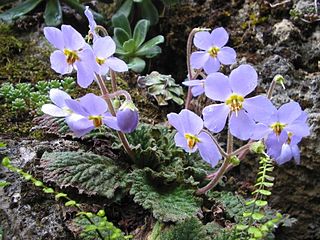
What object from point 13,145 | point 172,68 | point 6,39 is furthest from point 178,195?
point 6,39

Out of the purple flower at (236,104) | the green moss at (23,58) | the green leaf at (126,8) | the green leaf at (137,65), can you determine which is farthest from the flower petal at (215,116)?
the green leaf at (126,8)

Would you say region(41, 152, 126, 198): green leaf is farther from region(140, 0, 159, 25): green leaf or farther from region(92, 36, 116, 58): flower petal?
region(140, 0, 159, 25): green leaf

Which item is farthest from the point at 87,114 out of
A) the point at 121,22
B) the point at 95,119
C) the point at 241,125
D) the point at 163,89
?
the point at 121,22

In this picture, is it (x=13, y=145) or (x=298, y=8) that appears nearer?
(x=13, y=145)

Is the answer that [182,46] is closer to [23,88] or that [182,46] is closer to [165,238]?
[23,88]

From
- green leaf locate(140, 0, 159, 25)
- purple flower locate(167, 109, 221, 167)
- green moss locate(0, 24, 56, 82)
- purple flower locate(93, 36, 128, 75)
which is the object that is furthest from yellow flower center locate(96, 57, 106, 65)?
green leaf locate(140, 0, 159, 25)

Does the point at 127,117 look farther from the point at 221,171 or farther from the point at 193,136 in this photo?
the point at 221,171

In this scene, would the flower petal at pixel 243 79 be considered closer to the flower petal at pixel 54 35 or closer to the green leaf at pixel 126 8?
the flower petal at pixel 54 35
